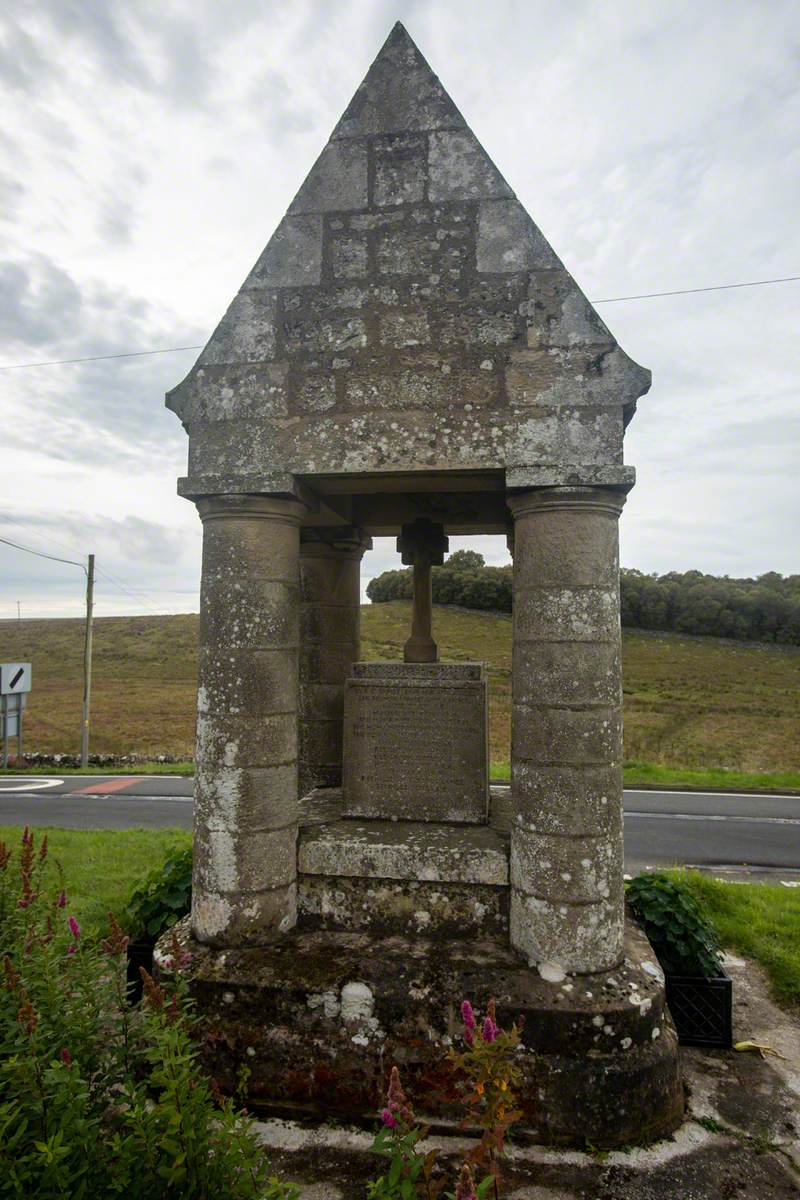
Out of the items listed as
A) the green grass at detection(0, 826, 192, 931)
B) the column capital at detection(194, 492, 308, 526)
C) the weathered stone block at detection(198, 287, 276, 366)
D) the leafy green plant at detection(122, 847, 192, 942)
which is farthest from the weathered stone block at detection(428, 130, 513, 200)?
the green grass at detection(0, 826, 192, 931)

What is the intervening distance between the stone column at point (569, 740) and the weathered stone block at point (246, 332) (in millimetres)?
1733

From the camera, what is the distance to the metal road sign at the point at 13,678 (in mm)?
17188

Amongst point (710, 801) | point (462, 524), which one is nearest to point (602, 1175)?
point (462, 524)

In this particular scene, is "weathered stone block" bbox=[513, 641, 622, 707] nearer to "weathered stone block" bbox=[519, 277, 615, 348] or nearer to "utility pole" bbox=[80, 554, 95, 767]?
"weathered stone block" bbox=[519, 277, 615, 348]

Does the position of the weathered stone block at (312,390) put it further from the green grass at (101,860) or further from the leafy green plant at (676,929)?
the green grass at (101,860)

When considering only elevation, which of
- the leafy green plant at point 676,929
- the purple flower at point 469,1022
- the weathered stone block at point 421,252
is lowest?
the leafy green plant at point 676,929

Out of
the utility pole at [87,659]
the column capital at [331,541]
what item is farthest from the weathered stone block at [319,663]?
the utility pole at [87,659]

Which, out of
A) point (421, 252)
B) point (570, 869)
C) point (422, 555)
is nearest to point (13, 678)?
point (422, 555)

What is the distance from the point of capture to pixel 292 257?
418cm

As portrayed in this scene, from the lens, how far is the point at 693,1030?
433 cm

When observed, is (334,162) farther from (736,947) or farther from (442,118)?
(736,947)

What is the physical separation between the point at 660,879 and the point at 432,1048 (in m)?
2.14

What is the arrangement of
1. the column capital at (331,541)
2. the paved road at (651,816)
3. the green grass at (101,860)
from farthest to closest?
the paved road at (651,816), the green grass at (101,860), the column capital at (331,541)

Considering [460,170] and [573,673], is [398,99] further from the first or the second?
[573,673]
